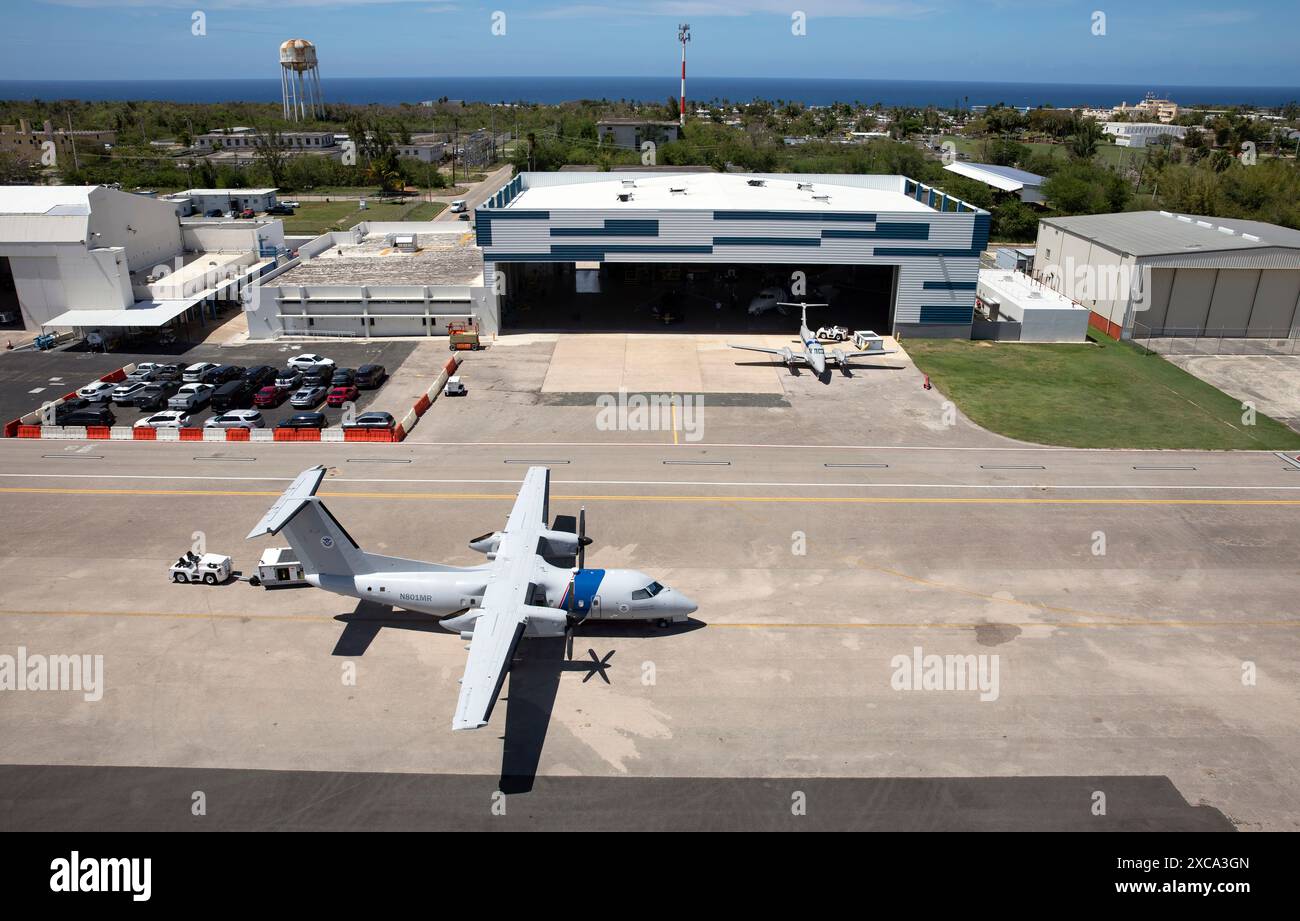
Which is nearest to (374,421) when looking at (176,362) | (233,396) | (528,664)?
(233,396)

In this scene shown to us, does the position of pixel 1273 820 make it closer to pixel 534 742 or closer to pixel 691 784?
pixel 691 784

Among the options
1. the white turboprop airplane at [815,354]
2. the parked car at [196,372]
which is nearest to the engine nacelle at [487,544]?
the white turboprop airplane at [815,354]

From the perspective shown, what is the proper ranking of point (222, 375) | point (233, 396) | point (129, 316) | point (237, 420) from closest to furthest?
point (237, 420)
point (233, 396)
point (222, 375)
point (129, 316)

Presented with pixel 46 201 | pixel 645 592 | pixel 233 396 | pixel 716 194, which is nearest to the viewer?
pixel 645 592

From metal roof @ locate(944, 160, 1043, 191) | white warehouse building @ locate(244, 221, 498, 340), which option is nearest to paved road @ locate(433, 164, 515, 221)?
white warehouse building @ locate(244, 221, 498, 340)

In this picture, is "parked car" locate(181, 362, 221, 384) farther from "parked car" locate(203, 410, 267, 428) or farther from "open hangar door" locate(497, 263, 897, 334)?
"open hangar door" locate(497, 263, 897, 334)

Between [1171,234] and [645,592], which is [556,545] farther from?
[1171,234]
